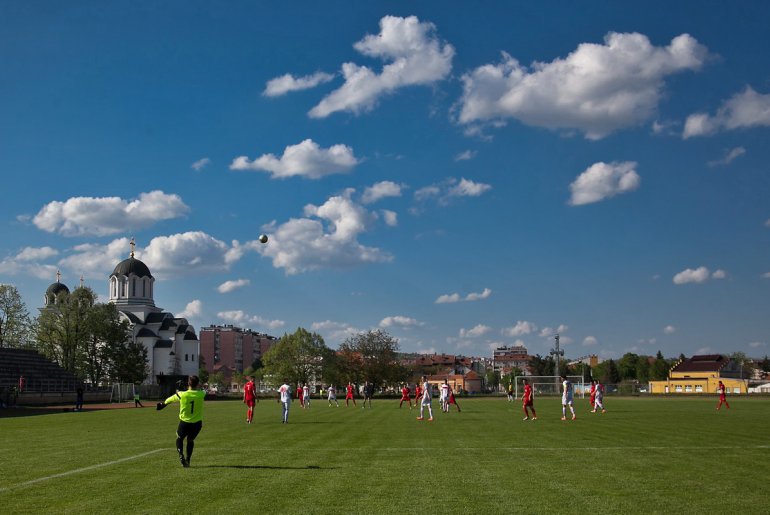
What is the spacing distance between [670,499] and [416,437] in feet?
40.4

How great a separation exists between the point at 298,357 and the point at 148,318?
87.7ft

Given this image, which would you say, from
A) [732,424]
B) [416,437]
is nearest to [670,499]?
[416,437]

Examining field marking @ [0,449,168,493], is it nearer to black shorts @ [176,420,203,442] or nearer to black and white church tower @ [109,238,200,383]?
black shorts @ [176,420,203,442]

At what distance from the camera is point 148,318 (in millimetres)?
117750

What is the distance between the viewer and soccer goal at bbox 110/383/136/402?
7369 cm

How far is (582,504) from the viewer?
34.3ft

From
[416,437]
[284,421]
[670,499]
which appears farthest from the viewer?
[284,421]

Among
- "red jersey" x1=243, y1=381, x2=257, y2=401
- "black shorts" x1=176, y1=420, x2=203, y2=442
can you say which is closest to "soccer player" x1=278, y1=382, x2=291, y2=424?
"red jersey" x1=243, y1=381, x2=257, y2=401

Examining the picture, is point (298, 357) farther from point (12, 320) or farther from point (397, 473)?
point (397, 473)

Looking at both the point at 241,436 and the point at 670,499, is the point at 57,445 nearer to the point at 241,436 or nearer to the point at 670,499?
the point at 241,436

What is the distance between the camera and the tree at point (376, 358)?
4203 inches

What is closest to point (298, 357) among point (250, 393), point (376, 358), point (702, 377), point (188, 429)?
point (376, 358)

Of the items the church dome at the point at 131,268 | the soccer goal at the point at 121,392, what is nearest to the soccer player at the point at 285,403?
the soccer goal at the point at 121,392

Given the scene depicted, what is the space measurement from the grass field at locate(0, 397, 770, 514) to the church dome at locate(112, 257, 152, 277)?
99321 millimetres
